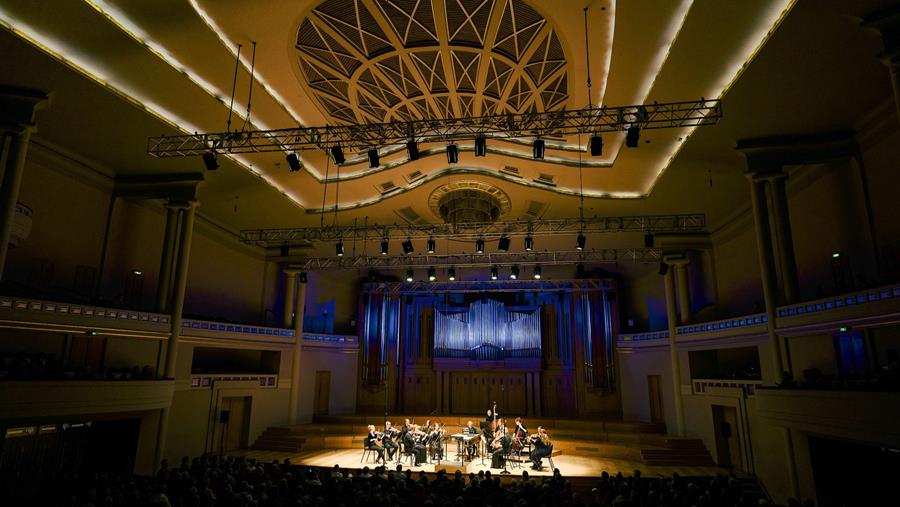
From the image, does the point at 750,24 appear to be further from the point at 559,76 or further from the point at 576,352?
the point at 576,352

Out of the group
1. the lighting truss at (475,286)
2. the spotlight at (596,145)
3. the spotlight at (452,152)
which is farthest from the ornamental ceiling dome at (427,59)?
the lighting truss at (475,286)

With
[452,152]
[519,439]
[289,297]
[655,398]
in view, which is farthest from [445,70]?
[655,398]

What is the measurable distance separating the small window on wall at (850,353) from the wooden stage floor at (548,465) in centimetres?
391

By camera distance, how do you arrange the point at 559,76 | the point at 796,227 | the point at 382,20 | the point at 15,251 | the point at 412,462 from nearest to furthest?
the point at 382,20, the point at 559,76, the point at 15,251, the point at 796,227, the point at 412,462

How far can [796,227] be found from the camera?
10469 millimetres

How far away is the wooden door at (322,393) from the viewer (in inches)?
699

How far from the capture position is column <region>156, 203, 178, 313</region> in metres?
11.3

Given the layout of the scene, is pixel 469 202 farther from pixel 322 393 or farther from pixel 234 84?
pixel 322 393

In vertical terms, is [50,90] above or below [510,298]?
above

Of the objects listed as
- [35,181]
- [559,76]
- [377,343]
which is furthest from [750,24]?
[377,343]

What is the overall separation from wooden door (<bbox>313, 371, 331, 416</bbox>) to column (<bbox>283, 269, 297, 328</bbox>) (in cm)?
250

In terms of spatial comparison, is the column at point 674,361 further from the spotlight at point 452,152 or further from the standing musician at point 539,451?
the spotlight at point 452,152

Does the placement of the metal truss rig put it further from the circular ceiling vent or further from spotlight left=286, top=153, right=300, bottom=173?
the circular ceiling vent

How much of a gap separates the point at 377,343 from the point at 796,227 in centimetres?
1336
